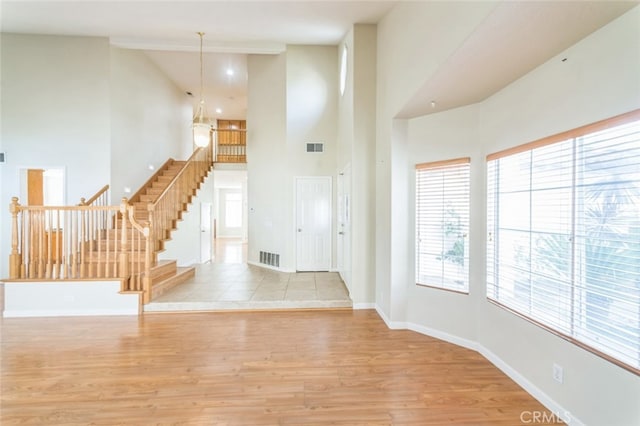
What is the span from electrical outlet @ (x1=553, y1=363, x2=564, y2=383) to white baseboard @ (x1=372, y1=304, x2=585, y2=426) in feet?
0.62

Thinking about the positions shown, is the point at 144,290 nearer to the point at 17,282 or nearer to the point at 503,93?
the point at 17,282

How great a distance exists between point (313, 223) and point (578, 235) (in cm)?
505

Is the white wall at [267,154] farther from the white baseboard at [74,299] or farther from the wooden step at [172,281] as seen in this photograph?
the white baseboard at [74,299]

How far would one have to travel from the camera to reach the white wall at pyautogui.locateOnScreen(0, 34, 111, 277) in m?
5.89

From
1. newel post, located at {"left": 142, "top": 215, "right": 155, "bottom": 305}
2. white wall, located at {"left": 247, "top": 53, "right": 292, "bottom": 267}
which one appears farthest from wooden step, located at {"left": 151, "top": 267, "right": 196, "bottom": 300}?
white wall, located at {"left": 247, "top": 53, "right": 292, "bottom": 267}

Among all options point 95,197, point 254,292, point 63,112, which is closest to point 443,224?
point 254,292

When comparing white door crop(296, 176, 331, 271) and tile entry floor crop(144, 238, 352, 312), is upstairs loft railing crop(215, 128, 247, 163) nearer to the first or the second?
white door crop(296, 176, 331, 271)

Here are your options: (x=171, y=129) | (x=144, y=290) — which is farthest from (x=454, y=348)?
(x=171, y=129)

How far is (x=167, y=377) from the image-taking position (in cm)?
281

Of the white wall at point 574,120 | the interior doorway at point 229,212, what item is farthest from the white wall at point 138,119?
the white wall at point 574,120

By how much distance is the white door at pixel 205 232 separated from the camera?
8203 millimetres

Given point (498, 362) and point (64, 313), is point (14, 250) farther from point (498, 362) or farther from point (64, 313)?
point (498, 362)

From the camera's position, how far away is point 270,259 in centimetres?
714

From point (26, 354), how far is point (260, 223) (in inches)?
184
